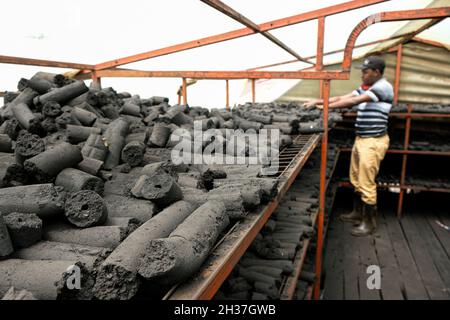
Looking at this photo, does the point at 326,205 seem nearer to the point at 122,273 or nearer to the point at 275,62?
the point at 275,62

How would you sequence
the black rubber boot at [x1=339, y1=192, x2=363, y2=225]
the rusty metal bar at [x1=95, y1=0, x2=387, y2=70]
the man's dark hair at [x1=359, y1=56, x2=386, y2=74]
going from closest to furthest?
the rusty metal bar at [x1=95, y1=0, x2=387, y2=70]
the man's dark hair at [x1=359, y1=56, x2=386, y2=74]
the black rubber boot at [x1=339, y1=192, x2=363, y2=225]

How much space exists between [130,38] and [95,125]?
6.37 feet

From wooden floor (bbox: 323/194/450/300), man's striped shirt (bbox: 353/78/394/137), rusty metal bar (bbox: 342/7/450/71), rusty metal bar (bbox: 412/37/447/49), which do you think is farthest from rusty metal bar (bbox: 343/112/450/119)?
rusty metal bar (bbox: 342/7/450/71)

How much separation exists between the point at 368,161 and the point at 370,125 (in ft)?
1.75

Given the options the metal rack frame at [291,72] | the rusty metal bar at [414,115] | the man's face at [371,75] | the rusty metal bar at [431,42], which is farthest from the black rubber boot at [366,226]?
the rusty metal bar at [431,42]

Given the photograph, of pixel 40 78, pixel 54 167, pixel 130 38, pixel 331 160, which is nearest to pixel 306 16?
pixel 130 38

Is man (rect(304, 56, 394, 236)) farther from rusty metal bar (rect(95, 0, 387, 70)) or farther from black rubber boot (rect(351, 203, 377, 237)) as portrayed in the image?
rusty metal bar (rect(95, 0, 387, 70))

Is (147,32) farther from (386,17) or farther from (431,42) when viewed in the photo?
(431,42)

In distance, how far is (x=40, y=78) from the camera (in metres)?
3.02

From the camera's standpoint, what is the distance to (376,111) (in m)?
5.03

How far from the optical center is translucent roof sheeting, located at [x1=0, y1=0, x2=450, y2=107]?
347 centimetres

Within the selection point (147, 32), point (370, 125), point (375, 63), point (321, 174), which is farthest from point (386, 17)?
point (147, 32)

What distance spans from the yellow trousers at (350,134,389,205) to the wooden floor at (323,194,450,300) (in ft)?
2.59
